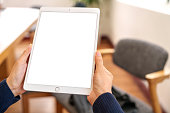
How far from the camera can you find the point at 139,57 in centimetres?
128

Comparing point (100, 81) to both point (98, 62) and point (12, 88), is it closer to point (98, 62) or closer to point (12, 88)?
point (98, 62)

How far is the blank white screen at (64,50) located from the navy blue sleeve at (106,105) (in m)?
0.07

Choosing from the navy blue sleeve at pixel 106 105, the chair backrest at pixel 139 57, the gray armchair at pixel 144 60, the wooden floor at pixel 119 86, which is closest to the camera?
the navy blue sleeve at pixel 106 105

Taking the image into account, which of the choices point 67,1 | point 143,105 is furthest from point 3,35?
point 67,1

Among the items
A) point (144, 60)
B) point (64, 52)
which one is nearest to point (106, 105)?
point (64, 52)

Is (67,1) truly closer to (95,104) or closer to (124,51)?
(124,51)

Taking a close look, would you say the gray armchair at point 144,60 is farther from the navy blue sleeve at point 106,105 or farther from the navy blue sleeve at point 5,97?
the navy blue sleeve at point 5,97

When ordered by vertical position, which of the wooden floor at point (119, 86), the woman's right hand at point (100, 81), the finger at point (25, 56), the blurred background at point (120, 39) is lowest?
the wooden floor at point (119, 86)

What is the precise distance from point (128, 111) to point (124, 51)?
0.49 m

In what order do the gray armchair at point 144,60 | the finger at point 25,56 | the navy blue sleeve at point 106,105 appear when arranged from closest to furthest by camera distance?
the navy blue sleeve at point 106,105 < the finger at point 25,56 < the gray armchair at point 144,60

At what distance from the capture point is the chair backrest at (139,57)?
1.15 meters

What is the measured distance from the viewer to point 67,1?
12.8ft

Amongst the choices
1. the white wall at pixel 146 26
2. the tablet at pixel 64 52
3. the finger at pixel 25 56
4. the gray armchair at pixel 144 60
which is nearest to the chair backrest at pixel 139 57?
the gray armchair at pixel 144 60

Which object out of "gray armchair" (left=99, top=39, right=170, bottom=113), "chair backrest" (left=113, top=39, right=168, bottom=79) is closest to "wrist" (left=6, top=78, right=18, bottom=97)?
"gray armchair" (left=99, top=39, right=170, bottom=113)
